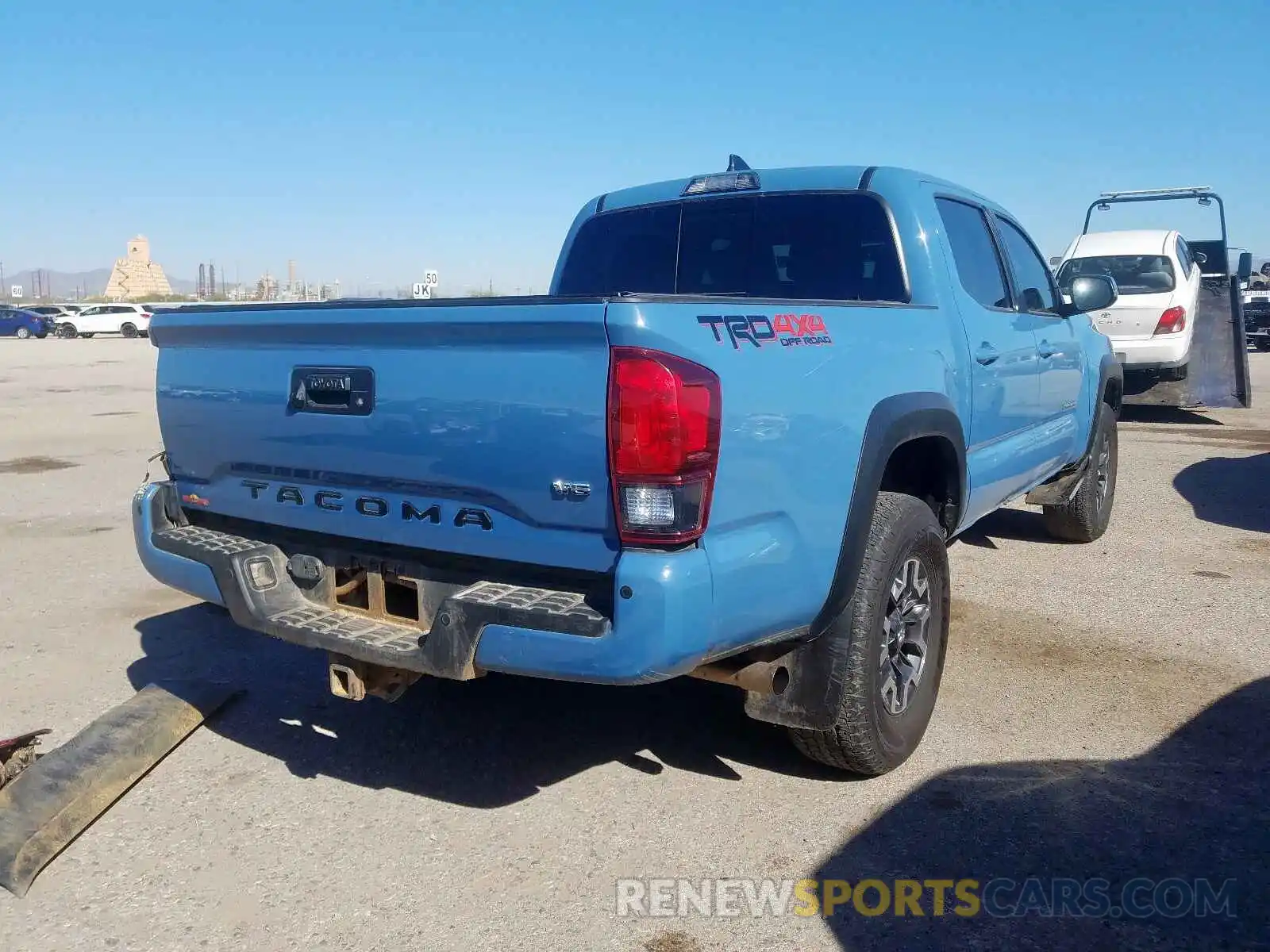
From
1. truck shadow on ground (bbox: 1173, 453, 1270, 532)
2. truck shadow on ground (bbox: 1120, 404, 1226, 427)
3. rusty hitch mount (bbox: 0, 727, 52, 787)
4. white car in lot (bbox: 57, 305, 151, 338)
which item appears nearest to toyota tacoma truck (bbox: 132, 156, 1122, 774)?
rusty hitch mount (bbox: 0, 727, 52, 787)

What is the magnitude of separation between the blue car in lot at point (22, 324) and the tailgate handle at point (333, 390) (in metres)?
48.8

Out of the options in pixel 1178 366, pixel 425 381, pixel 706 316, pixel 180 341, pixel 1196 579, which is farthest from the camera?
pixel 1178 366

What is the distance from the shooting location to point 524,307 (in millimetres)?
2754

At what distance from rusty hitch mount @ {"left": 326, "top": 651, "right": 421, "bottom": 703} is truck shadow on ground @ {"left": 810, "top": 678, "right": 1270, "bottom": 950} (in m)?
1.38

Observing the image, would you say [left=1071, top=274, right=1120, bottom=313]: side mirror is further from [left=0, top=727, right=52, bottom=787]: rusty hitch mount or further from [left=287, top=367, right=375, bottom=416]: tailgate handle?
[left=0, top=727, right=52, bottom=787]: rusty hitch mount

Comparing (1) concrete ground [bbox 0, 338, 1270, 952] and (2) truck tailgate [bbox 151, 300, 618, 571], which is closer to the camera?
(2) truck tailgate [bbox 151, 300, 618, 571]

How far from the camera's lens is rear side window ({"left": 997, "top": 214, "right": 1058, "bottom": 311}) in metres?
5.29

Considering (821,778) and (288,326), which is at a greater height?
(288,326)

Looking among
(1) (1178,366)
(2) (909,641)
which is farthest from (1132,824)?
(1) (1178,366)

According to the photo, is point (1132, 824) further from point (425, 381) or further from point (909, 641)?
point (425, 381)

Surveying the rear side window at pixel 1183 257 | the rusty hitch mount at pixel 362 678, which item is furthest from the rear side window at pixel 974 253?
the rear side window at pixel 1183 257

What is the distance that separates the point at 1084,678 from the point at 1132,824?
4.46 feet

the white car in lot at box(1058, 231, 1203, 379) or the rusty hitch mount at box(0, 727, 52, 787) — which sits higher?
the white car in lot at box(1058, 231, 1203, 379)

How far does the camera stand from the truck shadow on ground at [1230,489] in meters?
7.79
